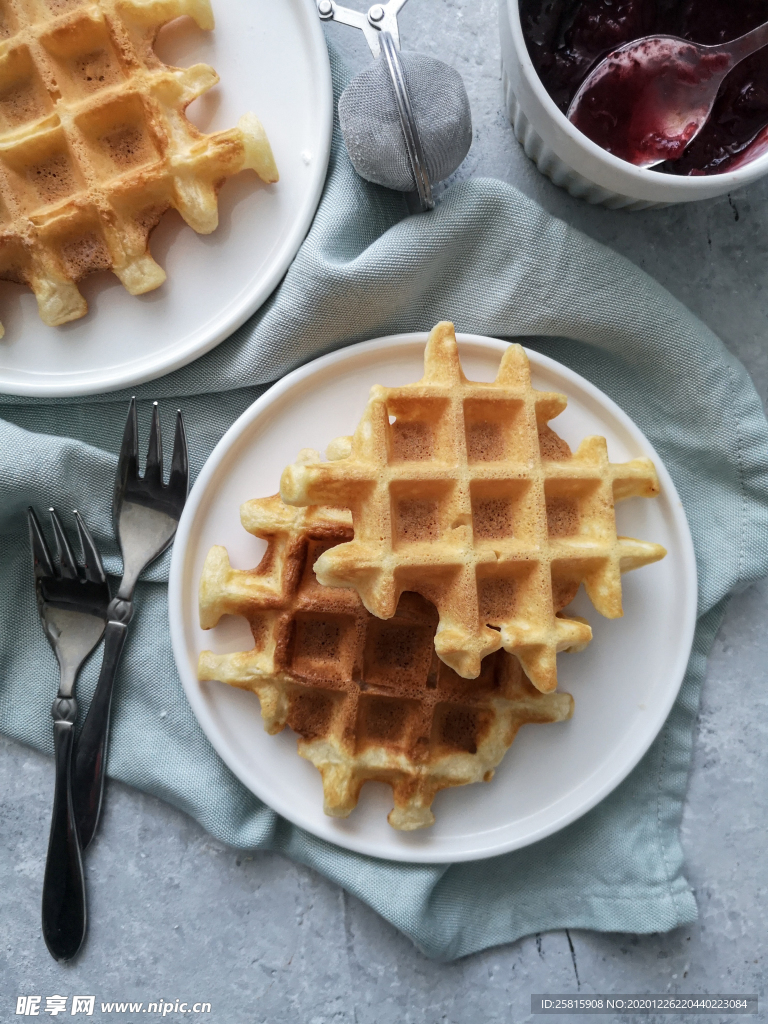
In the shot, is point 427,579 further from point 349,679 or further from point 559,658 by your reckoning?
point 559,658

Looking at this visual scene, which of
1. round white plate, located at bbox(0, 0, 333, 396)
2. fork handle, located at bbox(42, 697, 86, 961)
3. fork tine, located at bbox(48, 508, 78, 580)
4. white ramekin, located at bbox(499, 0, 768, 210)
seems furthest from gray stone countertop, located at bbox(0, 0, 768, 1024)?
fork tine, located at bbox(48, 508, 78, 580)

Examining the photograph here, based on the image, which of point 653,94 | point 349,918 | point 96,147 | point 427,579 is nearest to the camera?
point 427,579

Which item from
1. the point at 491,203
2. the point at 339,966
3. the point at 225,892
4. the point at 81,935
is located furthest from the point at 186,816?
the point at 491,203

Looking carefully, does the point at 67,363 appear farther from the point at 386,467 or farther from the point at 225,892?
the point at 225,892

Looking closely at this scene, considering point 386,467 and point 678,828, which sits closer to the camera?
point 386,467

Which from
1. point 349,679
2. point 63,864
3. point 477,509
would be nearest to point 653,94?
point 477,509

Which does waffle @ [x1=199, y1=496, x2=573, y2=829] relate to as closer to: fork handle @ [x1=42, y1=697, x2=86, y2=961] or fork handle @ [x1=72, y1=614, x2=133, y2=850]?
fork handle @ [x1=72, y1=614, x2=133, y2=850]

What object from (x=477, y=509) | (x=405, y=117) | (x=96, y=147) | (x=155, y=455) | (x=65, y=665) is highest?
(x=96, y=147)
